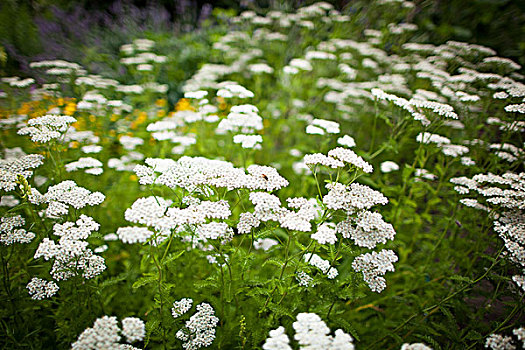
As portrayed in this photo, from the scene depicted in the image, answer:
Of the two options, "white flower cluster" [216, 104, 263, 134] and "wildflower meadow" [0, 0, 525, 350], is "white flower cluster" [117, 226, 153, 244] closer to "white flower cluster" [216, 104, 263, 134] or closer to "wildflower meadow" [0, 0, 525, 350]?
"wildflower meadow" [0, 0, 525, 350]

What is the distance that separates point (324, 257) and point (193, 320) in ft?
3.79

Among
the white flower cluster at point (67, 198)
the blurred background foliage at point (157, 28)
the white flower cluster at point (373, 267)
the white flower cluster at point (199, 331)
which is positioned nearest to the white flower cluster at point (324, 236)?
the white flower cluster at point (373, 267)

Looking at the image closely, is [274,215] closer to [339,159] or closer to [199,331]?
[339,159]

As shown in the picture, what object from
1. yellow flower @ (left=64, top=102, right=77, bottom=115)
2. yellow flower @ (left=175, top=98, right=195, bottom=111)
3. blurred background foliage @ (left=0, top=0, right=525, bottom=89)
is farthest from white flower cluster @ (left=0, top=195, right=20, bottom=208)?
yellow flower @ (left=175, top=98, right=195, bottom=111)

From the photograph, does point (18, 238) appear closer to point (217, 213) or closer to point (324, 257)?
point (217, 213)

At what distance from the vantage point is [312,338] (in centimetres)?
154

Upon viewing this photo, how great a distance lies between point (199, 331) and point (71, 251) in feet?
2.90

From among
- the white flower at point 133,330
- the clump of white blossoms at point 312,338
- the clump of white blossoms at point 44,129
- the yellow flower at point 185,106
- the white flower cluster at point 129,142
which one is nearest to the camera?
the clump of white blossoms at point 312,338

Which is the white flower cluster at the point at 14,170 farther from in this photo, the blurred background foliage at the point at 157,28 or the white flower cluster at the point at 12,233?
the blurred background foliage at the point at 157,28

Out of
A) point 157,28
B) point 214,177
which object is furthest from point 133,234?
point 157,28

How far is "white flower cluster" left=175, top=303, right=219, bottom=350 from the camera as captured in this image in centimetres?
192

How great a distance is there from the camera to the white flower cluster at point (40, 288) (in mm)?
2010

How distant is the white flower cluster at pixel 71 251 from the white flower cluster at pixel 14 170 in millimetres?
467

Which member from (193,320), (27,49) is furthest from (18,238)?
(27,49)
